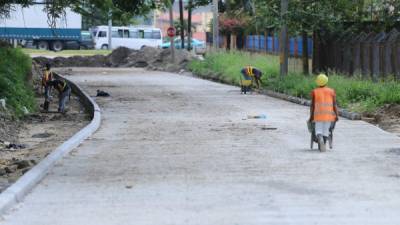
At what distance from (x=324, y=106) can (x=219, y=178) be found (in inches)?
131

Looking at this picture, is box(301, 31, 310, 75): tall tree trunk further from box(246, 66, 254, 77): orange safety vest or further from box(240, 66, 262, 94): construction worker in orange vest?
box(246, 66, 254, 77): orange safety vest

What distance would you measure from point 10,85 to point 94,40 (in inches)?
2391

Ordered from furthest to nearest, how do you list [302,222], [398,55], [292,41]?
[292,41]
[398,55]
[302,222]

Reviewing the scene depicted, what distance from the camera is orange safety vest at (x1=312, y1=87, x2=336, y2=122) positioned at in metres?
13.3

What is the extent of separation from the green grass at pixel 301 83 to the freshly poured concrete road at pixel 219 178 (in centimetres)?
222

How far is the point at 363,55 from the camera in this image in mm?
28781

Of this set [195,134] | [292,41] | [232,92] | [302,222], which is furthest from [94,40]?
[302,222]

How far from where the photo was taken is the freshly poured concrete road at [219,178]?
8430 millimetres

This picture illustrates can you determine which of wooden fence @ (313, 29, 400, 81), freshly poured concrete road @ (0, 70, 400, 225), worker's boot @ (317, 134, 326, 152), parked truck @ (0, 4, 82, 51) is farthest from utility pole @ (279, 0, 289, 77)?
parked truck @ (0, 4, 82, 51)

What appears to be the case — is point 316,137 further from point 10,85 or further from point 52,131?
point 10,85

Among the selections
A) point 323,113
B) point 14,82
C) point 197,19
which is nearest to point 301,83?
point 14,82

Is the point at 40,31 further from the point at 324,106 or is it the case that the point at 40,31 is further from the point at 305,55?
the point at 324,106

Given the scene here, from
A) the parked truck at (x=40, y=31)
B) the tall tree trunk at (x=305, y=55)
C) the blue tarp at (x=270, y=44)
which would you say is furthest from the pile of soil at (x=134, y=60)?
the tall tree trunk at (x=305, y=55)

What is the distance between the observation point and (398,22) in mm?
29375
